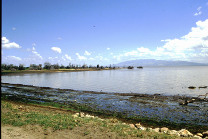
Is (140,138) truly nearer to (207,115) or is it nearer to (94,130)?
(94,130)

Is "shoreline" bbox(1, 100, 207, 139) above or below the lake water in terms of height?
above

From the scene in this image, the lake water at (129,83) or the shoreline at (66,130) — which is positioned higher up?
the shoreline at (66,130)

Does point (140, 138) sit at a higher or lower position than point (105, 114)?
higher

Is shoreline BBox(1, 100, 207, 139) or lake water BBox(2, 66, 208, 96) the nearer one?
shoreline BBox(1, 100, 207, 139)

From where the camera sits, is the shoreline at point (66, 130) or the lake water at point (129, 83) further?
the lake water at point (129, 83)

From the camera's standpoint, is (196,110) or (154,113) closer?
(154,113)

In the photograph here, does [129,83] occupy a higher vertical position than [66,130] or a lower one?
lower

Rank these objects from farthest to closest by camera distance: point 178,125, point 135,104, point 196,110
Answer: point 135,104 → point 196,110 → point 178,125

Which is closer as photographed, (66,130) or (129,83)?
(66,130)

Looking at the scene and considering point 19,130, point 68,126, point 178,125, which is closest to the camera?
point 19,130

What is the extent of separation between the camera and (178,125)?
1764cm

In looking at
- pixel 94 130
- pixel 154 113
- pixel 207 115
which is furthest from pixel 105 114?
pixel 207 115

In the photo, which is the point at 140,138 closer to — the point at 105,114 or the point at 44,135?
the point at 44,135

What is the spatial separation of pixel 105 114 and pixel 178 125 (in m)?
9.25
